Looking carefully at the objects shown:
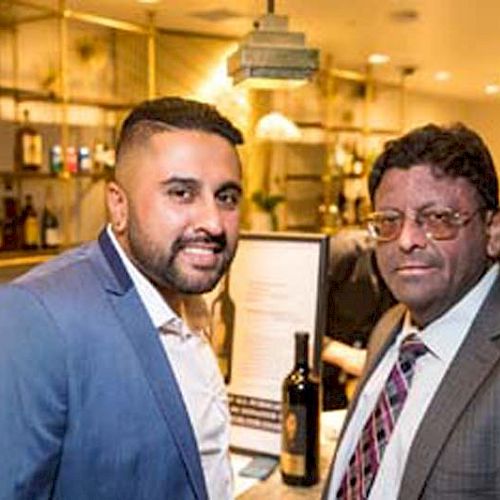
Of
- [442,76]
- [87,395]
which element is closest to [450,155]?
[87,395]

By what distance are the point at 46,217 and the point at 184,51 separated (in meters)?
1.80

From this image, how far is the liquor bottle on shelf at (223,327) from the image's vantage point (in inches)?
72.6

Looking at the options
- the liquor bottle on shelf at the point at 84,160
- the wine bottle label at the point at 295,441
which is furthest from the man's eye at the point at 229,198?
the liquor bottle on shelf at the point at 84,160

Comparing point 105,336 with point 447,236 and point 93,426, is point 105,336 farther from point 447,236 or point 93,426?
point 447,236

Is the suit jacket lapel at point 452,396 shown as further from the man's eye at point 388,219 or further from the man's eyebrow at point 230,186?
the man's eyebrow at point 230,186

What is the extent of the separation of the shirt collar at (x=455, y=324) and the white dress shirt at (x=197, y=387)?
0.39 meters

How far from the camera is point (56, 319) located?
102cm

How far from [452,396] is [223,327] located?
0.74 m

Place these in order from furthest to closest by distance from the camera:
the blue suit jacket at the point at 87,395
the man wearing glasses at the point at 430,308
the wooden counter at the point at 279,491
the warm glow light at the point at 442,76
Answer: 1. the warm glow light at the point at 442,76
2. the wooden counter at the point at 279,491
3. the man wearing glasses at the point at 430,308
4. the blue suit jacket at the point at 87,395

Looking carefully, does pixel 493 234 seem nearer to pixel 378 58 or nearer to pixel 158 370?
pixel 158 370

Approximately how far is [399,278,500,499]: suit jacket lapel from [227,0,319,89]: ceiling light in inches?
31.3

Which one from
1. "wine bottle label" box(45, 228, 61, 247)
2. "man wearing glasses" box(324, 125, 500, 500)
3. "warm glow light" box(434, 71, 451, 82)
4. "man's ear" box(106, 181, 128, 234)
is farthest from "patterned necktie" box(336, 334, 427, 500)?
"warm glow light" box(434, 71, 451, 82)

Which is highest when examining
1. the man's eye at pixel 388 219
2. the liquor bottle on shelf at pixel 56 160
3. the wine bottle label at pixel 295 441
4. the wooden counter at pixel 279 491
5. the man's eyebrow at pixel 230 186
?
the liquor bottle on shelf at pixel 56 160

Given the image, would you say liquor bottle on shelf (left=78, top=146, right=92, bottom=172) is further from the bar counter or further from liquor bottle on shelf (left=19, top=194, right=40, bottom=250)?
the bar counter
